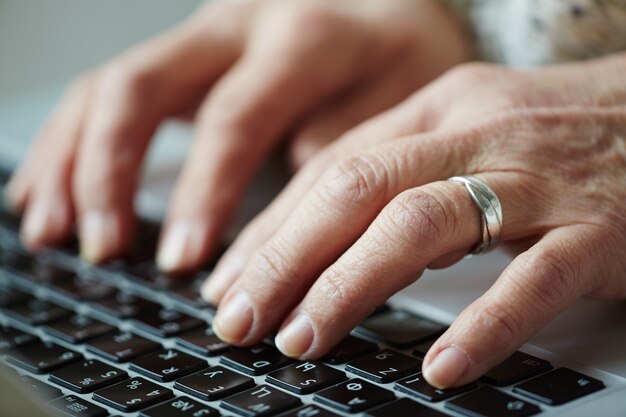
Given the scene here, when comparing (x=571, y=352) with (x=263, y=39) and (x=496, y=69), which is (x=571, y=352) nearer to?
(x=496, y=69)

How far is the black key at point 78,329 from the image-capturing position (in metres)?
0.59

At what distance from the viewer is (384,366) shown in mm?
488

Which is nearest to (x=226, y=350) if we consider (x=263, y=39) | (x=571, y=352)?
(x=571, y=352)

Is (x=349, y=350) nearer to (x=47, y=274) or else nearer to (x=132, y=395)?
(x=132, y=395)

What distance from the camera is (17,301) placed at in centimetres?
68

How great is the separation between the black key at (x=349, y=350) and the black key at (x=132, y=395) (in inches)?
3.6

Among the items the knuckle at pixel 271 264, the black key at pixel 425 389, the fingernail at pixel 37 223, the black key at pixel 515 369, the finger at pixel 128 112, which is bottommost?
the black key at pixel 425 389

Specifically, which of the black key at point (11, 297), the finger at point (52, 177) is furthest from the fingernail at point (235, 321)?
the finger at point (52, 177)

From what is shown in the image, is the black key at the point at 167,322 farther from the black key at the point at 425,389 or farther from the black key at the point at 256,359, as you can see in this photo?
the black key at the point at 425,389

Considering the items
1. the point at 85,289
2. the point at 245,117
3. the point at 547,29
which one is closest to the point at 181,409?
the point at 85,289

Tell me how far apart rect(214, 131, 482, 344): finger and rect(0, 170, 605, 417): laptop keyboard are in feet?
0.06

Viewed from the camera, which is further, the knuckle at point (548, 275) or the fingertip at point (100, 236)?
the fingertip at point (100, 236)

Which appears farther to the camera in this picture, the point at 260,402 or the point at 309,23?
the point at 309,23

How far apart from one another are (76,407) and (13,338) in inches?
5.6
